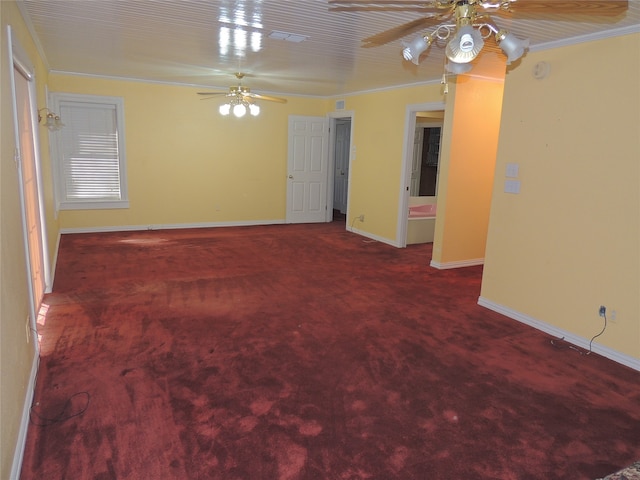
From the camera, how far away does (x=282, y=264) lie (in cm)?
570

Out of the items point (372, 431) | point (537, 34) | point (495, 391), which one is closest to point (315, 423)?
point (372, 431)

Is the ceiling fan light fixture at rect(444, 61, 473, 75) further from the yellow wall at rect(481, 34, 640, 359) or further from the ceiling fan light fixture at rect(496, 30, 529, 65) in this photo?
the yellow wall at rect(481, 34, 640, 359)

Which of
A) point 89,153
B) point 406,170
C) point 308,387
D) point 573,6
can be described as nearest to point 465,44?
point 573,6

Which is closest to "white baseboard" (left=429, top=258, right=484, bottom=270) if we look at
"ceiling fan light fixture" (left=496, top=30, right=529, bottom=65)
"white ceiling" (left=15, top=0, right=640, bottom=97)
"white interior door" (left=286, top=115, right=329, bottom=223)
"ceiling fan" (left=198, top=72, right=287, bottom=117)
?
"white ceiling" (left=15, top=0, right=640, bottom=97)

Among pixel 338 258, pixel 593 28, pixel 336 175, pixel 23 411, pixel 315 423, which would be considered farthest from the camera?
pixel 336 175

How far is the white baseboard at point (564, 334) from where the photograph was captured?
131 inches

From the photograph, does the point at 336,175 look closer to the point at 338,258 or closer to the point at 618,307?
the point at 338,258

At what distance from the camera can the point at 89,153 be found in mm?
6926

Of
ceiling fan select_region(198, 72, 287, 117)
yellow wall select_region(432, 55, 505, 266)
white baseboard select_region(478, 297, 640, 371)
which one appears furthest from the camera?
ceiling fan select_region(198, 72, 287, 117)

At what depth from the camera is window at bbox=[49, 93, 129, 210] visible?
6.67 m

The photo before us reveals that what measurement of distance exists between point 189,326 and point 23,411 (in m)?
1.47

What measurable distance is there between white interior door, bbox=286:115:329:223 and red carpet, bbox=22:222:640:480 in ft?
12.5

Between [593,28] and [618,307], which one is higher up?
[593,28]

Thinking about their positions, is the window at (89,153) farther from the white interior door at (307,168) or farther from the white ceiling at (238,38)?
the white interior door at (307,168)
